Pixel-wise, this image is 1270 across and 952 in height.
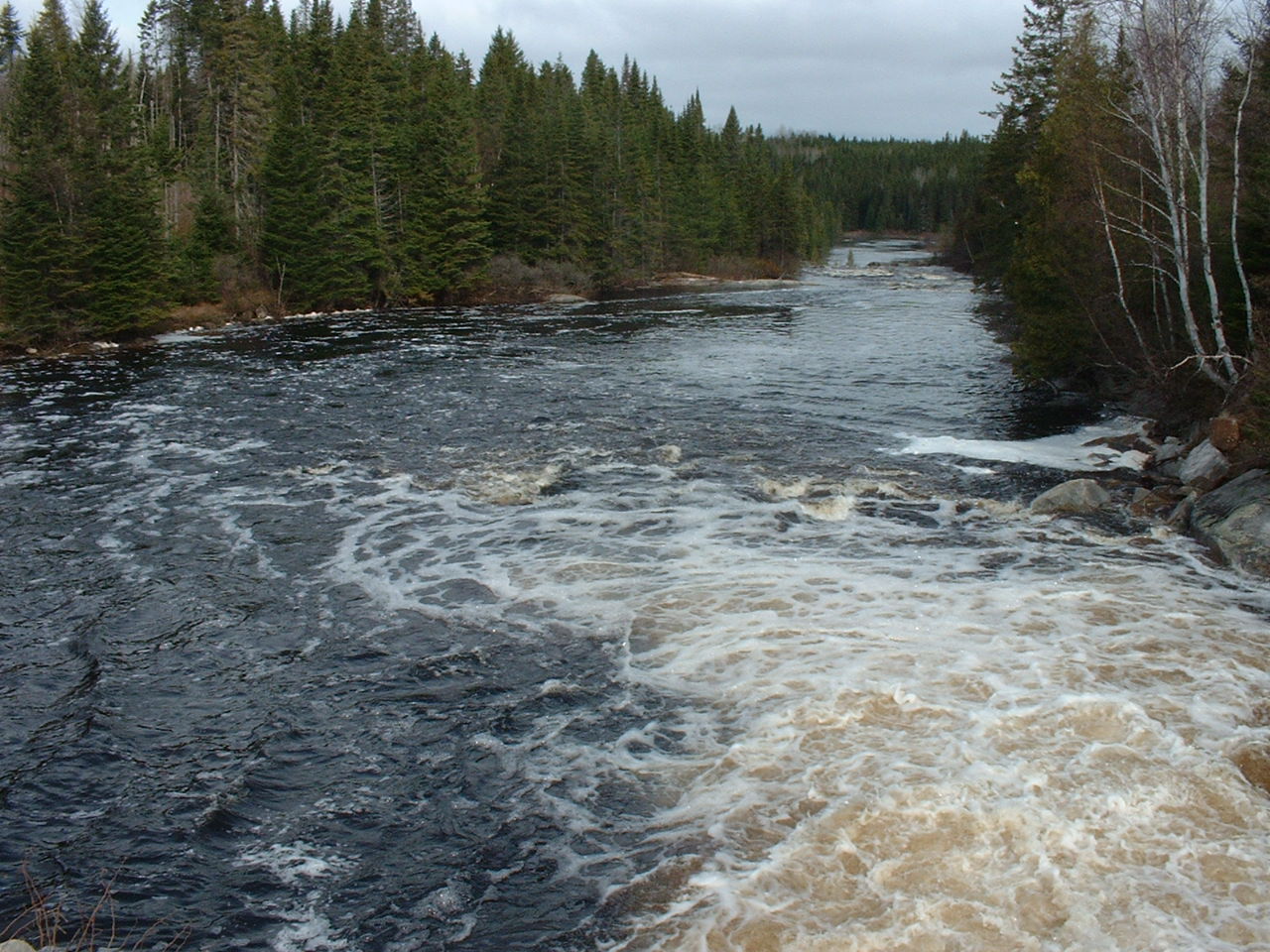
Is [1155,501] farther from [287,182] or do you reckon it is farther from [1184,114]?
[287,182]

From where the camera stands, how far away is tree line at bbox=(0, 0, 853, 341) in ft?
117

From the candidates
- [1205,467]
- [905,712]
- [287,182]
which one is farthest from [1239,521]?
[287,182]

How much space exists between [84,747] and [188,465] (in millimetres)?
10947

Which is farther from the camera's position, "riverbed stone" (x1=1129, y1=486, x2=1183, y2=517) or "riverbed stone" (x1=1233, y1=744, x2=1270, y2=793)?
"riverbed stone" (x1=1129, y1=486, x2=1183, y2=517)

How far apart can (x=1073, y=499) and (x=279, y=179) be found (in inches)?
1825

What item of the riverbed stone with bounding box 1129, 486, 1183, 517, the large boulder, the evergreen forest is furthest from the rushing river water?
the evergreen forest

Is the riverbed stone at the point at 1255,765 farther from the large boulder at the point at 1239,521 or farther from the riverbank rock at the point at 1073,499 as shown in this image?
the riverbank rock at the point at 1073,499

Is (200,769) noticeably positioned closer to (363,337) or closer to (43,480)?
(43,480)

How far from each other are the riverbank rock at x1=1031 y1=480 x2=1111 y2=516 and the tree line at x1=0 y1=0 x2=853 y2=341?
3405 centimetres

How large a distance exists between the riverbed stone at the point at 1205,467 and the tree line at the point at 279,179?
3577 cm

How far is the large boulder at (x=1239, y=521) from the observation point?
12344mm

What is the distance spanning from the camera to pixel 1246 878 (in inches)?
253

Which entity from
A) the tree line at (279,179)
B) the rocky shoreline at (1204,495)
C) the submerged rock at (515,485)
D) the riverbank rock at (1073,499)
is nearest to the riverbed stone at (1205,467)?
the rocky shoreline at (1204,495)

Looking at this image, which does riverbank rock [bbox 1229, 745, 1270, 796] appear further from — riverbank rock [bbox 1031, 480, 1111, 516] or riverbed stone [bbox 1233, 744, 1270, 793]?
riverbank rock [bbox 1031, 480, 1111, 516]
